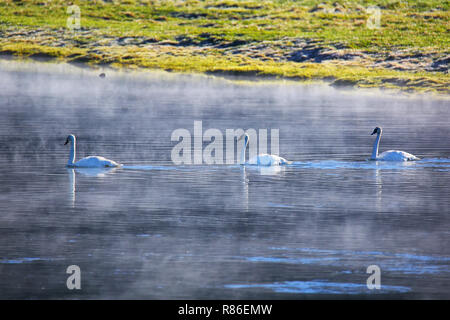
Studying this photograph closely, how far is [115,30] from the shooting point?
3428 inches

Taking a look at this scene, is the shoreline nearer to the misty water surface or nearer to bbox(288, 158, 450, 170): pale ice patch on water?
the misty water surface

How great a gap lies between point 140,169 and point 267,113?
18.8 metres

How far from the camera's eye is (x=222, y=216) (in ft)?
54.5

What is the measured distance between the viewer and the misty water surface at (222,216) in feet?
40.3

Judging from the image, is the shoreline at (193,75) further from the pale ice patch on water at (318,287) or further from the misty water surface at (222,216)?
the pale ice patch on water at (318,287)

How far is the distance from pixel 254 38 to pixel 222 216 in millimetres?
61322

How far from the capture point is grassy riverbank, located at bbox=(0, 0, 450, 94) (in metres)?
62.3

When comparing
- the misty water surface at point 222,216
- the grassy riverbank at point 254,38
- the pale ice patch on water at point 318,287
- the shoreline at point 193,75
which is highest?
the grassy riverbank at point 254,38

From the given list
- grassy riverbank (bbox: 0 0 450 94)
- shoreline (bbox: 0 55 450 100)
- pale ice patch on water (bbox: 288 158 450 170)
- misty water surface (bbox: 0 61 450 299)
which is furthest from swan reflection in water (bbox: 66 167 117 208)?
grassy riverbank (bbox: 0 0 450 94)

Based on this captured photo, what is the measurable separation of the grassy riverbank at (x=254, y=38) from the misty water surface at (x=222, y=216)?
26.7m

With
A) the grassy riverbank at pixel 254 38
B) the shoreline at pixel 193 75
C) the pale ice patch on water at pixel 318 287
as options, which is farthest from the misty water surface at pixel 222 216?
the grassy riverbank at pixel 254 38

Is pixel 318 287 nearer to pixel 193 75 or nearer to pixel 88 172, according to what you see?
pixel 88 172

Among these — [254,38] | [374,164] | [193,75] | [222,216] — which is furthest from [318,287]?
[254,38]

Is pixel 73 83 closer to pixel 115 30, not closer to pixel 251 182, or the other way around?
pixel 115 30
